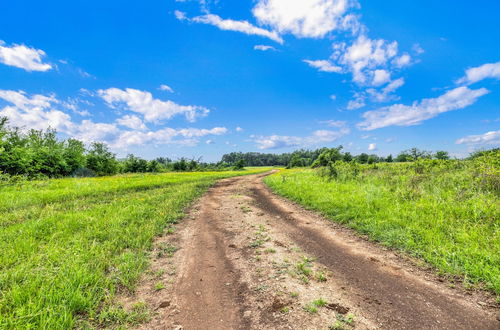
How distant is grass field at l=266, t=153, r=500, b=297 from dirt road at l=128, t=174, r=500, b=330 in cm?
68

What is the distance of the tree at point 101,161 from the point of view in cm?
4688

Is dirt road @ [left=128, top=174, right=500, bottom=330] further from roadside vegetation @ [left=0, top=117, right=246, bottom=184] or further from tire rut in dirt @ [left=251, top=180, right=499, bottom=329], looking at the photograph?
roadside vegetation @ [left=0, top=117, right=246, bottom=184]

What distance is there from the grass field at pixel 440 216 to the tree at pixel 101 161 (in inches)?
2044

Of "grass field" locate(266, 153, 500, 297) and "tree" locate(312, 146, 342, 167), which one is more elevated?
"tree" locate(312, 146, 342, 167)

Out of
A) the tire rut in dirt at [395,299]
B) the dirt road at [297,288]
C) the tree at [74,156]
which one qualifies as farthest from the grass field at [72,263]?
the tree at [74,156]

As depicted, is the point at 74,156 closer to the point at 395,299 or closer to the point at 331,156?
the point at 331,156

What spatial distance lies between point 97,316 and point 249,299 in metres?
2.43

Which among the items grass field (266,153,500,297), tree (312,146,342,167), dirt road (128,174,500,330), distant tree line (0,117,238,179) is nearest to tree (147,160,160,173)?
distant tree line (0,117,238,179)

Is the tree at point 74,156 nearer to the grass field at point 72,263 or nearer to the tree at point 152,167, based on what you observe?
the tree at point 152,167

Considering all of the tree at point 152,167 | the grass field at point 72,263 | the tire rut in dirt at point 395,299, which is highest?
the tree at point 152,167

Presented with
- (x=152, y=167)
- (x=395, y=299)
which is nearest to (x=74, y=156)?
(x=152, y=167)

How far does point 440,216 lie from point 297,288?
5866mm

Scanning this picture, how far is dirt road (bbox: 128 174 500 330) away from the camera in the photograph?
3.10m

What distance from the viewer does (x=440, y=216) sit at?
6543mm
